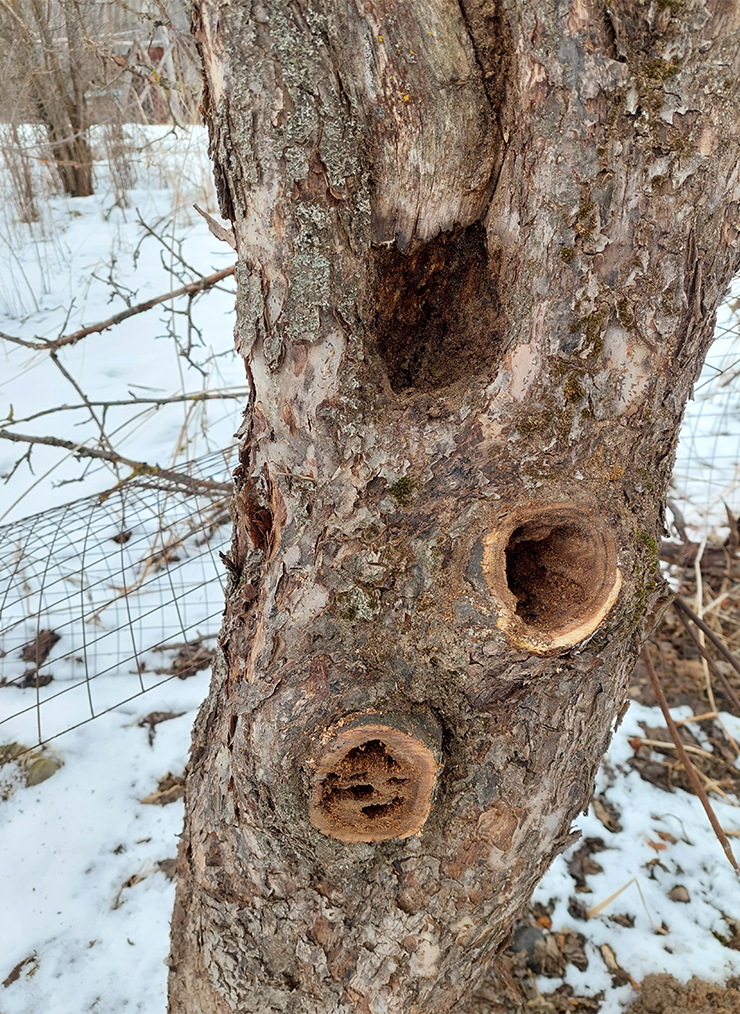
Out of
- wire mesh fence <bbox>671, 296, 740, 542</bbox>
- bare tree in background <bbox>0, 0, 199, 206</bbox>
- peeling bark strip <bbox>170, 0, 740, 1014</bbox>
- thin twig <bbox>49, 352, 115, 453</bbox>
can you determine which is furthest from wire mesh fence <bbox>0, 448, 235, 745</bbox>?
wire mesh fence <bbox>671, 296, 740, 542</bbox>

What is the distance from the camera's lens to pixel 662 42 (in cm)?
73

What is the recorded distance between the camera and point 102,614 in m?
2.51

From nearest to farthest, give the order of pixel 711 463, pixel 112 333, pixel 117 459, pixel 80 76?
pixel 117 459, pixel 711 463, pixel 80 76, pixel 112 333

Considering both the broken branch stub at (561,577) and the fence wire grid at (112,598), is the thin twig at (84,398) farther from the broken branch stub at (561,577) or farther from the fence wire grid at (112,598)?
the broken branch stub at (561,577)

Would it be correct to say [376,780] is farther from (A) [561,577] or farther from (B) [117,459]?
(B) [117,459]

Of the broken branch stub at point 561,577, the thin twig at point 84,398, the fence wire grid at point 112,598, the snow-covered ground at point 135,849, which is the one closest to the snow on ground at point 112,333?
the snow-covered ground at point 135,849

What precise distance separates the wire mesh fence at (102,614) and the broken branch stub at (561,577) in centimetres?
135

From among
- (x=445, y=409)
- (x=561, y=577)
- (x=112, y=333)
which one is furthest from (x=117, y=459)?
(x=112, y=333)

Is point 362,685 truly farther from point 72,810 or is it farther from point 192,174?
point 192,174

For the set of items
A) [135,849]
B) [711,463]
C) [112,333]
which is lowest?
[135,849]

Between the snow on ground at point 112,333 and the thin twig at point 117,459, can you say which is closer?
the thin twig at point 117,459

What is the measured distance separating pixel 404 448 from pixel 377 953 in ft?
2.67

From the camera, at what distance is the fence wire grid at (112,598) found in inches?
83.8

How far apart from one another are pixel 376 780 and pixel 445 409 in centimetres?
52
